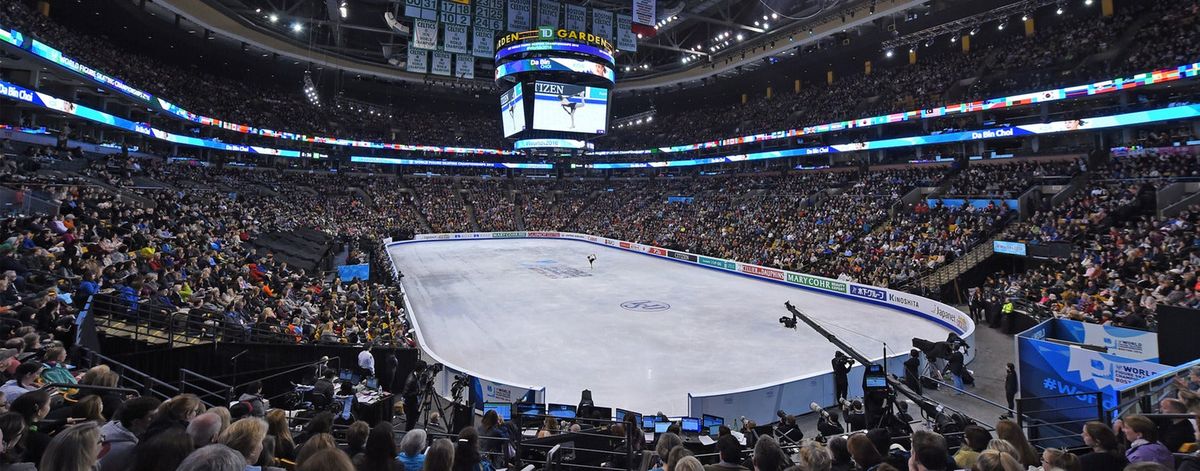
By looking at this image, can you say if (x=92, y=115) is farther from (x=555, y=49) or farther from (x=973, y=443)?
(x=973, y=443)

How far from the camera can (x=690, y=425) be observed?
8398 mm

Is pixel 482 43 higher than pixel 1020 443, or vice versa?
pixel 482 43

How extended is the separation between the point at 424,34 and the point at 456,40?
168 centimetres

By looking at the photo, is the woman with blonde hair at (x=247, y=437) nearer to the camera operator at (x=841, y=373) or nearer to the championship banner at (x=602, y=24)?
the camera operator at (x=841, y=373)

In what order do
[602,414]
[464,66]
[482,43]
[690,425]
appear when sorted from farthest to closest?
[464,66] → [482,43] → [602,414] → [690,425]

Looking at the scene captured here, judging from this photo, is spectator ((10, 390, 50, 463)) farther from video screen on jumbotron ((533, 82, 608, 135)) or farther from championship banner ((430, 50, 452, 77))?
video screen on jumbotron ((533, 82, 608, 135))

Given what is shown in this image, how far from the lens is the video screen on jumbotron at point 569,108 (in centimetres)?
3312

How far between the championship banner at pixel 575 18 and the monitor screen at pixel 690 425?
24.4 m

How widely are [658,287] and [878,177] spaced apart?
21843 millimetres

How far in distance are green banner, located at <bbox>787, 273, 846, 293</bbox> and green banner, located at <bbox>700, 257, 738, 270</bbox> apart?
501cm

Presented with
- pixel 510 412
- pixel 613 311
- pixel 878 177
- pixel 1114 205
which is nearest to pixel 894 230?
pixel 1114 205

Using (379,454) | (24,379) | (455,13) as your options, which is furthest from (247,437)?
(455,13)

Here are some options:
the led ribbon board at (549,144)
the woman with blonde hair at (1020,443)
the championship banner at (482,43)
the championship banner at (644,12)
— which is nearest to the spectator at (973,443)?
the woman with blonde hair at (1020,443)

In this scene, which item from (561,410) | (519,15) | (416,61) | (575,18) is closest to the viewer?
(561,410)
